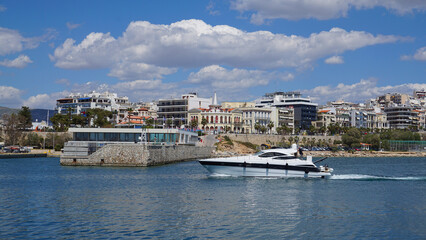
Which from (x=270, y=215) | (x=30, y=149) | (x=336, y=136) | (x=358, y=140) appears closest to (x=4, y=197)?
(x=270, y=215)

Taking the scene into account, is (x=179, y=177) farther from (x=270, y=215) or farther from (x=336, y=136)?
(x=336, y=136)

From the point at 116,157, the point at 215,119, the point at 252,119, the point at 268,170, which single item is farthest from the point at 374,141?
the point at 268,170

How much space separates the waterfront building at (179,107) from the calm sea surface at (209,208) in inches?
5193

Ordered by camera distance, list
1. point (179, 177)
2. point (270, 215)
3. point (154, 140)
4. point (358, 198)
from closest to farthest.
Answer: point (270, 215), point (358, 198), point (179, 177), point (154, 140)

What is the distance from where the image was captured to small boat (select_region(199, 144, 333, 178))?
2142 inches

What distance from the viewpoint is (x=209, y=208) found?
34.9m

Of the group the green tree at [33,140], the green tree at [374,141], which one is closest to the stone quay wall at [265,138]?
the green tree at [374,141]

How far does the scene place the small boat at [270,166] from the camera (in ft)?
178

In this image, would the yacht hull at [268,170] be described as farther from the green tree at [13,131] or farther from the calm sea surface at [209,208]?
the green tree at [13,131]

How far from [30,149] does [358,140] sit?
366ft

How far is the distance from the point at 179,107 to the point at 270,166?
13624cm

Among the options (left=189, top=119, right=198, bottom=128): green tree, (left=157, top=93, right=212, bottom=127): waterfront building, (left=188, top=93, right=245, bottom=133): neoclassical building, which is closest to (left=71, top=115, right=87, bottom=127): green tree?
(left=189, top=119, right=198, bottom=128): green tree

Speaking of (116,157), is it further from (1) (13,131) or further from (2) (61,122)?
(2) (61,122)

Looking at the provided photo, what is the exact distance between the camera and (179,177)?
57781 millimetres
